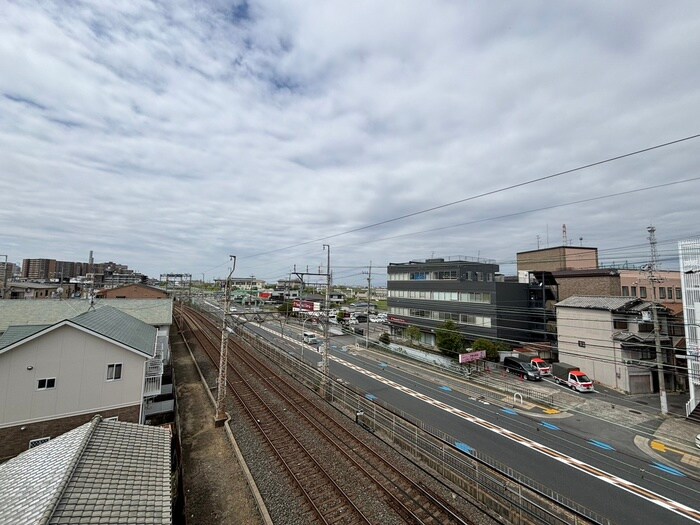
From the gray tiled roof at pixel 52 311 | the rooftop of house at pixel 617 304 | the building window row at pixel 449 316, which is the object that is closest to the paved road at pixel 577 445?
the rooftop of house at pixel 617 304

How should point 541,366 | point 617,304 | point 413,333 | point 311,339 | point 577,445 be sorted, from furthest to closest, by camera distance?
point 311,339
point 413,333
point 541,366
point 617,304
point 577,445

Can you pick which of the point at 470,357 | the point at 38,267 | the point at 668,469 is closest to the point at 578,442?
the point at 668,469

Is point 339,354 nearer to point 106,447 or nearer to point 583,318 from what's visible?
point 583,318

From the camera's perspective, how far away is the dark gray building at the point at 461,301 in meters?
32.3

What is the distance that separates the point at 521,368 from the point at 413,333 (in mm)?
13461

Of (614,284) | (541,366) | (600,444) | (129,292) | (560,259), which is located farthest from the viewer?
(129,292)

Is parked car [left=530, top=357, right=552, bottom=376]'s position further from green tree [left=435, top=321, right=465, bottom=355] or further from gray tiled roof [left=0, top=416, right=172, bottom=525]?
gray tiled roof [left=0, top=416, right=172, bottom=525]

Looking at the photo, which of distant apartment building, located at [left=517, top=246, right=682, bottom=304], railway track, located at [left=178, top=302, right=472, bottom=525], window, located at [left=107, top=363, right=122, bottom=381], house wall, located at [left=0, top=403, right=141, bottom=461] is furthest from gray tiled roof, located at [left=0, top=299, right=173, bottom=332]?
distant apartment building, located at [left=517, top=246, right=682, bottom=304]

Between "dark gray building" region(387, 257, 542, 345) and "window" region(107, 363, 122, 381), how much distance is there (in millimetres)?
27111

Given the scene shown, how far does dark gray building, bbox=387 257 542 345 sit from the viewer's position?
32.3 m

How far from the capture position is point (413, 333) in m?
37.8

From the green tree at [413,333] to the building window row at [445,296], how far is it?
4087 millimetres

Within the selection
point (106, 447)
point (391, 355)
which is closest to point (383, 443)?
point (106, 447)

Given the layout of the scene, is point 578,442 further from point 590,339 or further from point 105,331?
point 105,331
